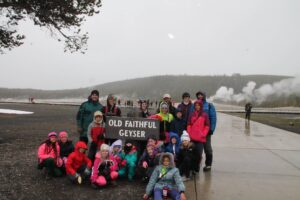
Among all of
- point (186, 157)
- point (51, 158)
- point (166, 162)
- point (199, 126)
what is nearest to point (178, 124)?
point (199, 126)

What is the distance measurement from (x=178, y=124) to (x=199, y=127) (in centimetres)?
49

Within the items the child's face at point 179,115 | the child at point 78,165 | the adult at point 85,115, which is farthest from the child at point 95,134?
the child's face at point 179,115

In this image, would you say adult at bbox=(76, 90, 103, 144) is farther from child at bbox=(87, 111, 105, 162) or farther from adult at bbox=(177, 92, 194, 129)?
adult at bbox=(177, 92, 194, 129)

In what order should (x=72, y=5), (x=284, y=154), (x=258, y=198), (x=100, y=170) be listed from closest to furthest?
(x=258, y=198)
(x=100, y=170)
(x=284, y=154)
(x=72, y=5)

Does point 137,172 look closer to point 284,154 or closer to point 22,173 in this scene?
point 22,173

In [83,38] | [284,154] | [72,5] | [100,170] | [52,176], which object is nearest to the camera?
[100,170]

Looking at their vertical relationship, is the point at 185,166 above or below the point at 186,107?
below

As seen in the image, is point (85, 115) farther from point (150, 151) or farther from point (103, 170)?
point (150, 151)

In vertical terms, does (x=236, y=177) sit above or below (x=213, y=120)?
below

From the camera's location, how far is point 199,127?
7.21m

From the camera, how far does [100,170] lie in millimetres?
6375

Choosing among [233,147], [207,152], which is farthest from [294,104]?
[207,152]

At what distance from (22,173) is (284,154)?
756 cm

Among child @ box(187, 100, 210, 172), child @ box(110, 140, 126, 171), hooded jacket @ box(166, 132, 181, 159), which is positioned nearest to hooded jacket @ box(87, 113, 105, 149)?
child @ box(110, 140, 126, 171)
